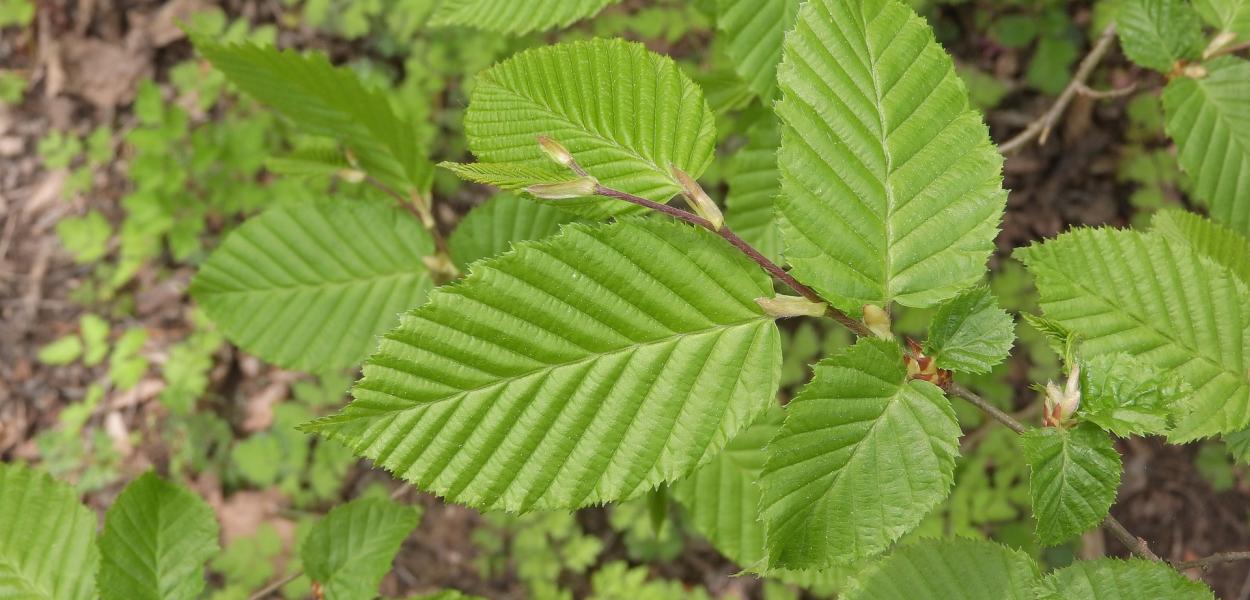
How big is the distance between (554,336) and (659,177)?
0.26 m

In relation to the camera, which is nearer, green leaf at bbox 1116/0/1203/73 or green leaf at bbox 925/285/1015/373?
green leaf at bbox 925/285/1015/373

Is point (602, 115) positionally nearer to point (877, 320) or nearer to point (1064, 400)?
point (877, 320)

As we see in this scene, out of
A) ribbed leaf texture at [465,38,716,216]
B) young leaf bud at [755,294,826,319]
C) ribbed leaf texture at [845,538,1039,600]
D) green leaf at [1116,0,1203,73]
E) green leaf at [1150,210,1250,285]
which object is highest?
green leaf at [1116,0,1203,73]

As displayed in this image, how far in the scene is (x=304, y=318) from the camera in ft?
5.86

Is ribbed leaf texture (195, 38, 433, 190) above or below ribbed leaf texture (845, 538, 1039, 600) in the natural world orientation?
above

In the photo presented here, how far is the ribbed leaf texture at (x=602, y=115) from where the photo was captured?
41.2 inches

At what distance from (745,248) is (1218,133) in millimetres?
1292

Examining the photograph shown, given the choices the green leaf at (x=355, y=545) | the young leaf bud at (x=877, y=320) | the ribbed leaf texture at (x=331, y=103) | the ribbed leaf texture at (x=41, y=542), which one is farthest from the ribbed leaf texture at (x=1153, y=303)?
the ribbed leaf texture at (x=41, y=542)

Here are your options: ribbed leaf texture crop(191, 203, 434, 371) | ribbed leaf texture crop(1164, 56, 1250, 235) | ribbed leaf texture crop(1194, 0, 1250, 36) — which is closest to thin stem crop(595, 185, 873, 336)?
ribbed leaf texture crop(191, 203, 434, 371)

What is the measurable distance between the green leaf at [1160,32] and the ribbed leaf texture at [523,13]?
107 centimetres

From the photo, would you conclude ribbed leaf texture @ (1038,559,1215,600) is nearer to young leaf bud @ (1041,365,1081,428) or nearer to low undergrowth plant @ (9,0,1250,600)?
low undergrowth plant @ (9,0,1250,600)

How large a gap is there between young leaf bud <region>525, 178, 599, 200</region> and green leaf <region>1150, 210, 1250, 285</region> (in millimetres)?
1075

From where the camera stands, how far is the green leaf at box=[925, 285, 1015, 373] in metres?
1.00

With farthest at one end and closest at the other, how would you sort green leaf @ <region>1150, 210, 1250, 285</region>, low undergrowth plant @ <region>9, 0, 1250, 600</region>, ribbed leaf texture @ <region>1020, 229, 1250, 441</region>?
1. green leaf @ <region>1150, 210, 1250, 285</region>
2. ribbed leaf texture @ <region>1020, 229, 1250, 441</region>
3. low undergrowth plant @ <region>9, 0, 1250, 600</region>
